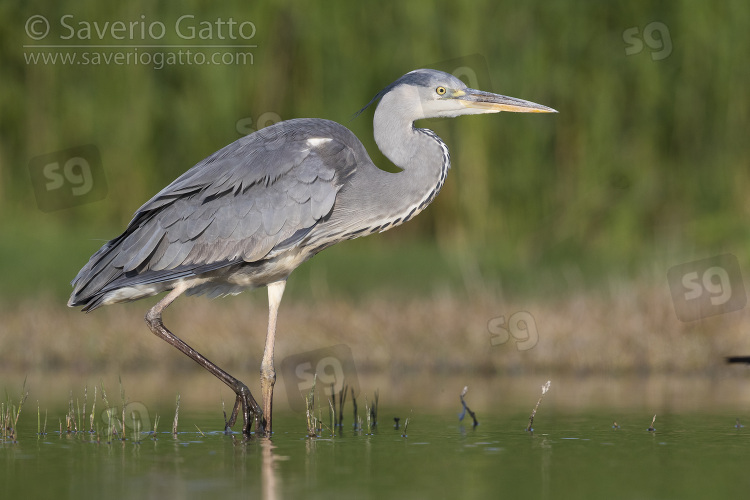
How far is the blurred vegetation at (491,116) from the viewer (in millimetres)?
13562

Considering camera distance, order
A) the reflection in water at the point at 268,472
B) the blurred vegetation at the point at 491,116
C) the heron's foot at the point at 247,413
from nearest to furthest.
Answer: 1. the reflection in water at the point at 268,472
2. the heron's foot at the point at 247,413
3. the blurred vegetation at the point at 491,116

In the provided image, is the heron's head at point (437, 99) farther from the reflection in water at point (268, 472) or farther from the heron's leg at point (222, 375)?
the reflection in water at point (268, 472)

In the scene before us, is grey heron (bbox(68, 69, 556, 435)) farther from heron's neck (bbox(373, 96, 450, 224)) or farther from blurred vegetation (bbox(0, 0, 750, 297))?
blurred vegetation (bbox(0, 0, 750, 297))

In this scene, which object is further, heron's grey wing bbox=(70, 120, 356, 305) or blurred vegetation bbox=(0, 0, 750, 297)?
blurred vegetation bbox=(0, 0, 750, 297)

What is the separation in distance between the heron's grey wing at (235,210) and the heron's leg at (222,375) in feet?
1.02

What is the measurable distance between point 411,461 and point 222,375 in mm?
1953

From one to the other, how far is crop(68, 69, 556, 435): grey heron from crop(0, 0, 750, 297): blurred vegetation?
19.1 ft

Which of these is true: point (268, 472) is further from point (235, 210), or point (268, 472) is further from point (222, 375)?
point (235, 210)

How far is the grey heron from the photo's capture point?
705cm

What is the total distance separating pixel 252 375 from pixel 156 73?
5.66m

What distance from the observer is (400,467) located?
17.8 feet

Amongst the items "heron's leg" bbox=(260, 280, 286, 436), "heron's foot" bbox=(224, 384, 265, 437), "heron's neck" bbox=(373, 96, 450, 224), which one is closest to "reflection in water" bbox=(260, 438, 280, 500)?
"heron's foot" bbox=(224, 384, 265, 437)

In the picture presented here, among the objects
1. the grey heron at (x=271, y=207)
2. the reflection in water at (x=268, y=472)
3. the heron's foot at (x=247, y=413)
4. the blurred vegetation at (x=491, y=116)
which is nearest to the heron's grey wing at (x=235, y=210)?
the grey heron at (x=271, y=207)

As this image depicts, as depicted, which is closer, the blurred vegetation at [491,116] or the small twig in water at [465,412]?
the small twig in water at [465,412]
